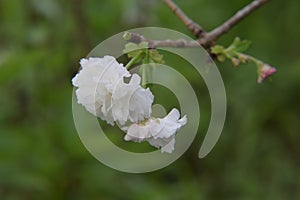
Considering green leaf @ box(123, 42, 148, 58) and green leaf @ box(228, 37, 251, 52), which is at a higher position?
green leaf @ box(228, 37, 251, 52)

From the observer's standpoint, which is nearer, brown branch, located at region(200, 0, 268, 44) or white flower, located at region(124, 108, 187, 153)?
white flower, located at region(124, 108, 187, 153)

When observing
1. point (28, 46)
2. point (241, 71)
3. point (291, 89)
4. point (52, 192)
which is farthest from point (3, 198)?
point (291, 89)

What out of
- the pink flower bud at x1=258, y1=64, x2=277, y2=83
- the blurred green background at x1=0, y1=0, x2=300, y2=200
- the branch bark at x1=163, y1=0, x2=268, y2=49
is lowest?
the pink flower bud at x1=258, y1=64, x2=277, y2=83

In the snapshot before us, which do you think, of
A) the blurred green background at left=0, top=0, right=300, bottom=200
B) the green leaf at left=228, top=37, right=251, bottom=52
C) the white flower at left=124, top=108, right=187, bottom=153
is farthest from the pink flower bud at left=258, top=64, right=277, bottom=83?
the blurred green background at left=0, top=0, right=300, bottom=200

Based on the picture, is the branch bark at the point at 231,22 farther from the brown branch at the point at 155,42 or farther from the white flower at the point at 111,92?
the white flower at the point at 111,92

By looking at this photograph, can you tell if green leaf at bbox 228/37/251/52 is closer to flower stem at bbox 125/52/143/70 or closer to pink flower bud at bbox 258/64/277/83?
pink flower bud at bbox 258/64/277/83

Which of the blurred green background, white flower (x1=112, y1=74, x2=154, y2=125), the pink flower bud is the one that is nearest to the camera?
white flower (x1=112, y1=74, x2=154, y2=125)

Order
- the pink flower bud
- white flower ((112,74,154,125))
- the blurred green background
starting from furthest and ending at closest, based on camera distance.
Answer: the blurred green background < the pink flower bud < white flower ((112,74,154,125))

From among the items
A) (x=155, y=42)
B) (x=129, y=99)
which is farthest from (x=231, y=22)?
(x=129, y=99)
